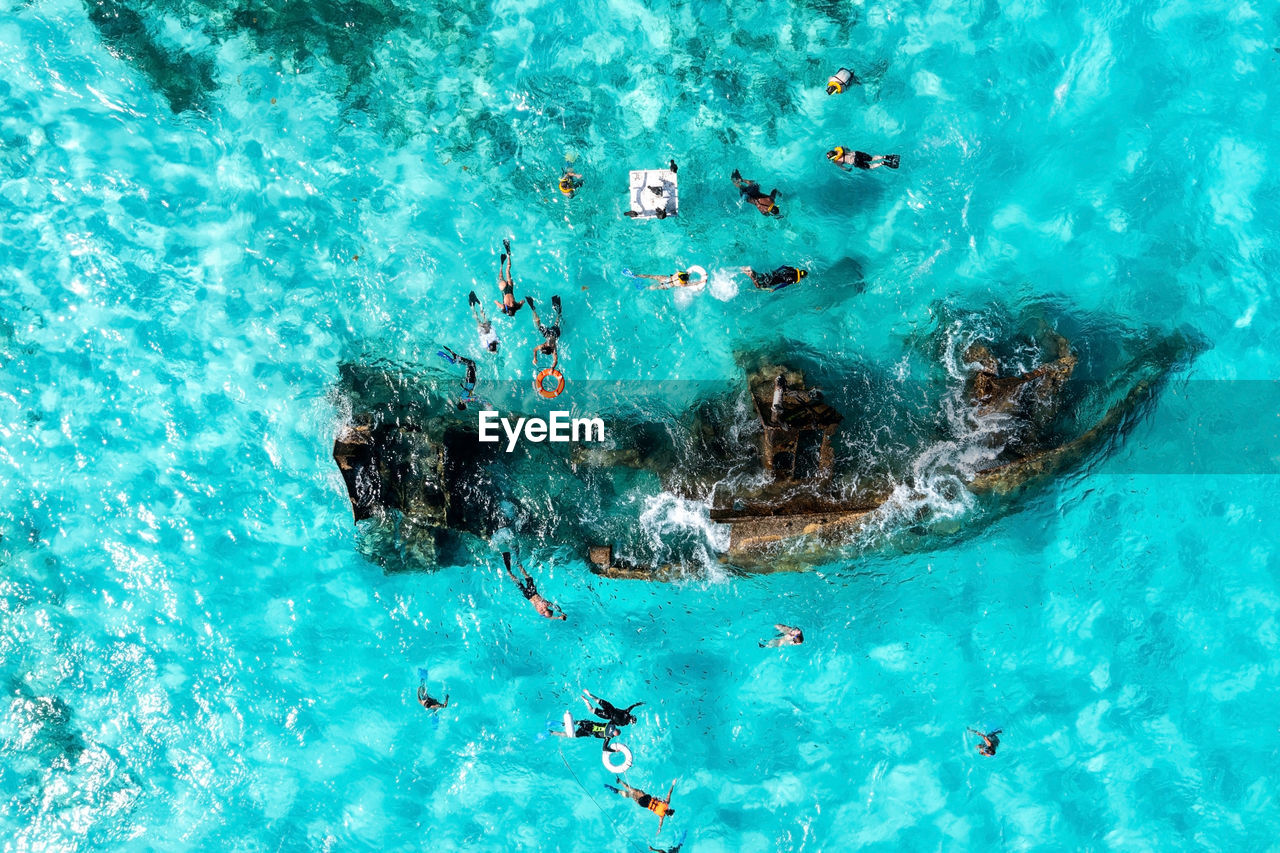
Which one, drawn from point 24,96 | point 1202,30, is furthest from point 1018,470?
point 24,96

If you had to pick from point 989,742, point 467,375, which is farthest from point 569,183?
point 989,742

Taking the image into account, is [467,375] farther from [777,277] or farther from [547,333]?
[777,277]

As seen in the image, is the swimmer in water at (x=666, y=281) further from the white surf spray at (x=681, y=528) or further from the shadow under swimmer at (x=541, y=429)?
the white surf spray at (x=681, y=528)

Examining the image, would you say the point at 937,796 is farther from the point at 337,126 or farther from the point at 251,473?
the point at 337,126

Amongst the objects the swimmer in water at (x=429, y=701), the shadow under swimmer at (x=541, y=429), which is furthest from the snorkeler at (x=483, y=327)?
the swimmer in water at (x=429, y=701)

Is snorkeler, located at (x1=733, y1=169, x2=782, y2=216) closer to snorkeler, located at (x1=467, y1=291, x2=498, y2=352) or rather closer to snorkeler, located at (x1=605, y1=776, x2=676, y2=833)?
snorkeler, located at (x1=467, y1=291, x2=498, y2=352)
